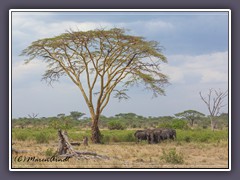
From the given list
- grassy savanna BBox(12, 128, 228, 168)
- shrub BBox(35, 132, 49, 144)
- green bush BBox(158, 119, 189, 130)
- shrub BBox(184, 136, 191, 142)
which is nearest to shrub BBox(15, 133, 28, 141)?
grassy savanna BBox(12, 128, 228, 168)

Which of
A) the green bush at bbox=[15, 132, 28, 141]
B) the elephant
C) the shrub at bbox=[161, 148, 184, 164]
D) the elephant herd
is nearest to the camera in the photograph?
the shrub at bbox=[161, 148, 184, 164]

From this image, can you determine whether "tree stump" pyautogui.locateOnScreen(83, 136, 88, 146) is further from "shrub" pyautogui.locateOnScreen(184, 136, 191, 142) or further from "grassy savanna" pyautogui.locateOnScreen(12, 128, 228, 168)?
"shrub" pyautogui.locateOnScreen(184, 136, 191, 142)

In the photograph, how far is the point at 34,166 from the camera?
14852 millimetres

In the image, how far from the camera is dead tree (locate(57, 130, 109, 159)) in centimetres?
1573

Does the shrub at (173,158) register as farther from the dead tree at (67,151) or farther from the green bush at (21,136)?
the green bush at (21,136)

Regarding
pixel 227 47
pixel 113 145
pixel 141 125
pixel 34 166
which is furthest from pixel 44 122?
pixel 227 47

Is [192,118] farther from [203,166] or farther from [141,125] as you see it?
[203,166]

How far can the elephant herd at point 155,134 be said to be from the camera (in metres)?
20.4

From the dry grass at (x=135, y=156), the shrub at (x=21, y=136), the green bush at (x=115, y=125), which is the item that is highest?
the green bush at (x=115, y=125)

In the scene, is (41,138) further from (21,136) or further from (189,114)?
(189,114)

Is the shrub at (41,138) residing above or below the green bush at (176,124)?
below

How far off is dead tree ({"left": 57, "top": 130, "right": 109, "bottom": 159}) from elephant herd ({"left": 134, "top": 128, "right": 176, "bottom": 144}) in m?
4.59

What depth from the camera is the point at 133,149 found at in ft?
60.0

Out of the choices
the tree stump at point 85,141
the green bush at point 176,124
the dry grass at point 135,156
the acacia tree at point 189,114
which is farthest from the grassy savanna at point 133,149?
the acacia tree at point 189,114
